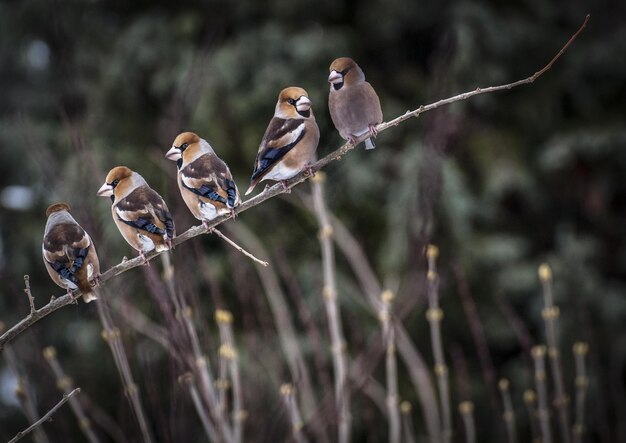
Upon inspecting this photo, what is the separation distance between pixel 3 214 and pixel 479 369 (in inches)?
174

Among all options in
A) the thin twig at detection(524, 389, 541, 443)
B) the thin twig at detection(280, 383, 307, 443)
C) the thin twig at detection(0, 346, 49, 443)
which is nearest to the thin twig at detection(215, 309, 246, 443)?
Result: the thin twig at detection(280, 383, 307, 443)

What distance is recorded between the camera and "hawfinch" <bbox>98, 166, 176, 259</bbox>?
5.84ft

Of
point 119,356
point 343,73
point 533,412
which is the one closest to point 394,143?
point 533,412

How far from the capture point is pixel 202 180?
1.81 meters

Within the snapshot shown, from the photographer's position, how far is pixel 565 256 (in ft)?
26.1

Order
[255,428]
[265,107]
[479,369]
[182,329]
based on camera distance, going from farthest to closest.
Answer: [479,369]
[265,107]
[255,428]
[182,329]

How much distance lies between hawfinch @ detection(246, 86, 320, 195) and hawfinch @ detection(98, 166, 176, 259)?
0.20 meters

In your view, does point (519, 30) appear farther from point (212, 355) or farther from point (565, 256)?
point (212, 355)

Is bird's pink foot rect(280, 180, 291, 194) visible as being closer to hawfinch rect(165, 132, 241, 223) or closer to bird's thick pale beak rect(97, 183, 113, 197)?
hawfinch rect(165, 132, 241, 223)

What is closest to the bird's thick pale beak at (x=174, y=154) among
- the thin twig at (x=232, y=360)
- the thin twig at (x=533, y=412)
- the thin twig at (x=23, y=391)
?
the thin twig at (x=23, y=391)

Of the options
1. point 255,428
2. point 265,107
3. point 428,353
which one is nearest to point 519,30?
point 265,107

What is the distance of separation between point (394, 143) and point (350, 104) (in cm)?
688

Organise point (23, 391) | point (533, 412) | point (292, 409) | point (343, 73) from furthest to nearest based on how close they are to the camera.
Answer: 1. point (533, 412)
2. point (292, 409)
3. point (23, 391)
4. point (343, 73)

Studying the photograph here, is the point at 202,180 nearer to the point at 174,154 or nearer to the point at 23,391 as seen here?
the point at 174,154
